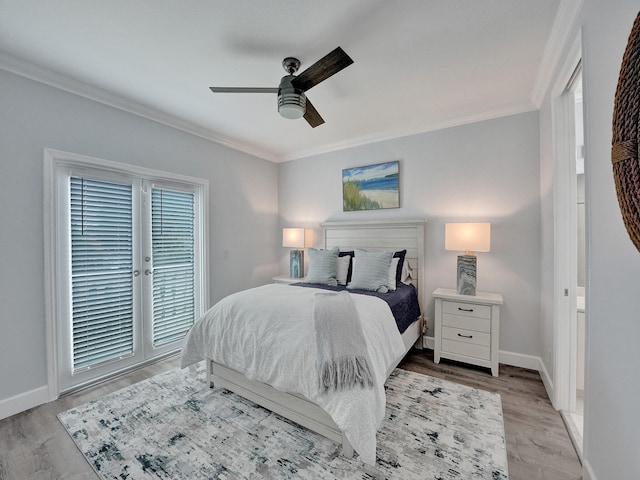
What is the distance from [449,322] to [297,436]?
1.83 m

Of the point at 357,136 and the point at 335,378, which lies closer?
the point at 335,378

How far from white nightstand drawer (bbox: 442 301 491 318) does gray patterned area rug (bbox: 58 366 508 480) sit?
0.68m

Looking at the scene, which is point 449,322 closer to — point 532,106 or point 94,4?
point 532,106

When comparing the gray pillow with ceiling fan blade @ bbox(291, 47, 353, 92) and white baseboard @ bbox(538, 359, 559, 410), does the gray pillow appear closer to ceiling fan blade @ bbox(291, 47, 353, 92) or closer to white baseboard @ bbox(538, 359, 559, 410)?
white baseboard @ bbox(538, 359, 559, 410)

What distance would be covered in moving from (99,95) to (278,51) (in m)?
1.82

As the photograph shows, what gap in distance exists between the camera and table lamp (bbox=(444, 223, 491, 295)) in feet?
8.85

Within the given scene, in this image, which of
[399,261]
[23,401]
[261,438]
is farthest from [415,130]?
[23,401]

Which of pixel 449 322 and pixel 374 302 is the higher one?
pixel 374 302

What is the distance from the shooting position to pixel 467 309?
8.96ft

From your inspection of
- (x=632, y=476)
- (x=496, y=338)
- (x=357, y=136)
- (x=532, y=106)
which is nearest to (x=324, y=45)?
(x=357, y=136)

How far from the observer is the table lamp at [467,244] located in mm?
2697

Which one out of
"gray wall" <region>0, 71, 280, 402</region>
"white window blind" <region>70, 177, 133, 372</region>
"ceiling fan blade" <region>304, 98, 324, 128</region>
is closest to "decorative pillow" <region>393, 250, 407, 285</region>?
"ceiling fan blade" <region>304, 98, 324, 128</region>

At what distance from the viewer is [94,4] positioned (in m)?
1.62

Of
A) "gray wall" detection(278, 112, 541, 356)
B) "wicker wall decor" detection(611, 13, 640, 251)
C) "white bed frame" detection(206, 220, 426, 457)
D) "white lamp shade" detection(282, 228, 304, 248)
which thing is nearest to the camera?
"wicker wall decor" detection(611, 13, 640, 251)
